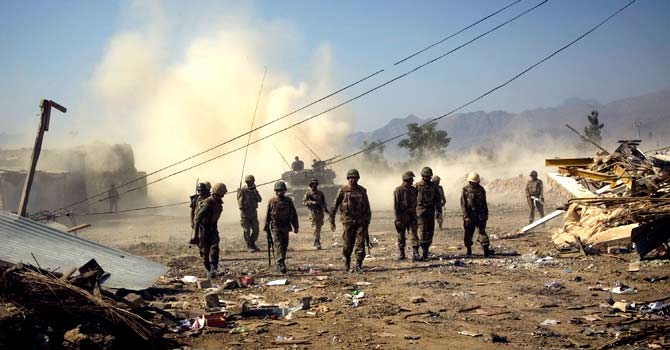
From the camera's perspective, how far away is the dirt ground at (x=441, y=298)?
6129mm

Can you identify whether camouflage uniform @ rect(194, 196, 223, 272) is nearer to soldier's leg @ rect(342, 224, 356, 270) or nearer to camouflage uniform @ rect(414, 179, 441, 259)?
soldier's leg @ rect(342, 224, 356, 270)

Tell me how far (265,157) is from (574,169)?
106 ft

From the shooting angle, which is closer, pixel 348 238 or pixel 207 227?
pixel 207 227

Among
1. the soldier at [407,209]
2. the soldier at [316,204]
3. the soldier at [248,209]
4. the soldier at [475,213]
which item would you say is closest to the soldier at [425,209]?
the soldier at [407,209]

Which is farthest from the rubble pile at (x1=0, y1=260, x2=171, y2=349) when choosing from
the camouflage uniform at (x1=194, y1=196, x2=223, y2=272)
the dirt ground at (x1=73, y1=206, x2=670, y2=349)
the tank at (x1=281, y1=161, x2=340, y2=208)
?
the tank at (x1=281, y1=161, x2=340, y2=208)

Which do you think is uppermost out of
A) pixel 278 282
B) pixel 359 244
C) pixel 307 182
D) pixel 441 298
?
pixel 307 182

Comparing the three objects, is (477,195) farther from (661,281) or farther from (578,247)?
(661,281)

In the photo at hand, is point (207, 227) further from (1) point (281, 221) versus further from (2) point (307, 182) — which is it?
(2) point (307, 182)

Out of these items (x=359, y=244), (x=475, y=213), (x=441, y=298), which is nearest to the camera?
(x=441, y=298)

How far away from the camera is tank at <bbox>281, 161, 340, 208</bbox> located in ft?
90.6

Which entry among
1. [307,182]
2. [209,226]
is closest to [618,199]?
[209,226]

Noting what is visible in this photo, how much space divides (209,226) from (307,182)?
701 inches

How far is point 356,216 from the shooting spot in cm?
1084

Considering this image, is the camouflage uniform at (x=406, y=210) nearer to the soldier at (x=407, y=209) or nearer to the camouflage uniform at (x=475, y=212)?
the soldier at (x=407, y=209)
